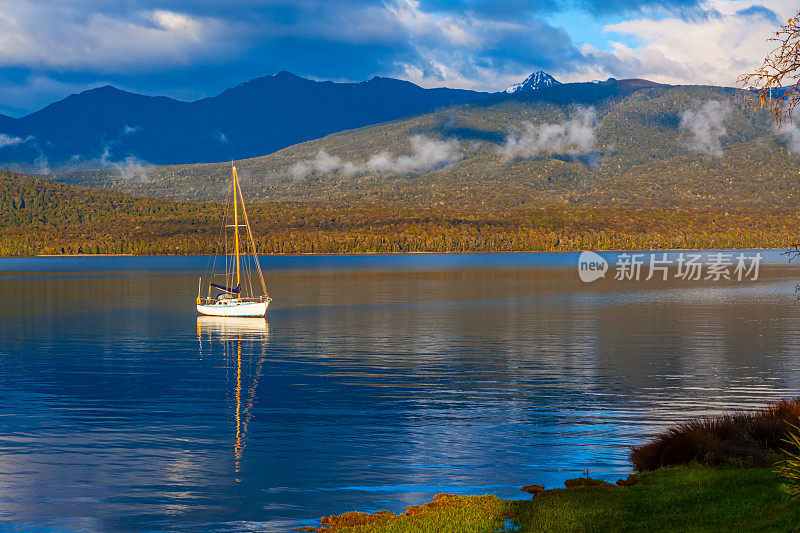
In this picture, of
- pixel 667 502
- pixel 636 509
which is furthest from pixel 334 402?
pixel 667 502

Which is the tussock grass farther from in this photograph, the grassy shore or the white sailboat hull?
the white sailboat hull

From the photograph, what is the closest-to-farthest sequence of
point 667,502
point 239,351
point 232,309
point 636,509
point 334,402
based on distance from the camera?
point 636,509, point 667,502, point 334,402, point 239,351, point 232,309

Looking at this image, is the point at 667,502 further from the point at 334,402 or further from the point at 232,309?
the point at 232,309

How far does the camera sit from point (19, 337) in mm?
63812

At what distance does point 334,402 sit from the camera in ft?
114

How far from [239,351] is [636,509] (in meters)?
42.1

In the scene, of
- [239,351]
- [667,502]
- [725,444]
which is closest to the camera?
[667,502]

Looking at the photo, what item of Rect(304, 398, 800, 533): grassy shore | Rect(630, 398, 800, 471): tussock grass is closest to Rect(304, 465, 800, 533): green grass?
Rect(304, 398, 800, 533): grassy shore

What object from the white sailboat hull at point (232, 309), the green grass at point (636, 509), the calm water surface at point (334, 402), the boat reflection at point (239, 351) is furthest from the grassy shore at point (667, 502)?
the white sailboat hull at point (232, 309)

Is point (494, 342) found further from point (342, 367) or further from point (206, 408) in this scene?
point (206, 408)

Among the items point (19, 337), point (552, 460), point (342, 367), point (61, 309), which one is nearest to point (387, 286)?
point (61, 309)

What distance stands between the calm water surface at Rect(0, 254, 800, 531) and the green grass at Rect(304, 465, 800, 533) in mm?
2129

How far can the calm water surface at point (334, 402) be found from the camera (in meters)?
21.3

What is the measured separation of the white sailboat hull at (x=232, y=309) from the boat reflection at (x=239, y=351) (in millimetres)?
601
